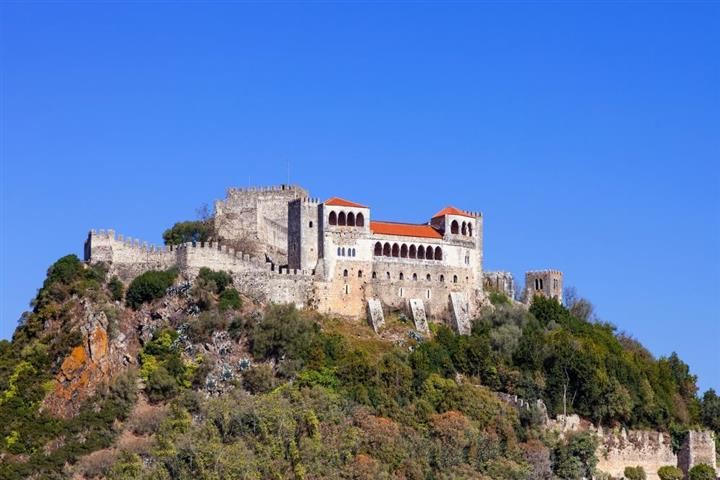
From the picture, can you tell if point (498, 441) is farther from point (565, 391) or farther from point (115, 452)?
point (115, 452)

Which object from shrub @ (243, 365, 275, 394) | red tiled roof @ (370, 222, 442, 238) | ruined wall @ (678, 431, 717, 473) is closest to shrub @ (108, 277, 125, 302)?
shrub @ (243, 365, 275, 394)

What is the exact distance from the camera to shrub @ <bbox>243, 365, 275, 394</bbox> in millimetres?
85375

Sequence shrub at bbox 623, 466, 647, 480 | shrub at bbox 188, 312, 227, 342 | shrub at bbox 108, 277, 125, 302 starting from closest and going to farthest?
1. shrub at bbox 188, 312, 227, 342
2. shrub at bbox 623, 466, 647, 480
3. shrub at bbox 108, 277, 125, 302

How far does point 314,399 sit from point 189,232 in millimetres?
22167

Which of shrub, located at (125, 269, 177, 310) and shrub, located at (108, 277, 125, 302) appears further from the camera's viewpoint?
shrub, located at (108, 277, 125, 302)

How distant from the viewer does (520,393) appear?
298 ft

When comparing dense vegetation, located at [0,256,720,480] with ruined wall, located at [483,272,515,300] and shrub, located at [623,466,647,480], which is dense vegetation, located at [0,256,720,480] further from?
ruined wall, located at [483,272,515,300]

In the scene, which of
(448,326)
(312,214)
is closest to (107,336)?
(312,214)

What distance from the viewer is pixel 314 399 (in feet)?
276

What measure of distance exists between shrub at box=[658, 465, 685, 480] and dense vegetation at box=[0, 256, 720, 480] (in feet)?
0.26

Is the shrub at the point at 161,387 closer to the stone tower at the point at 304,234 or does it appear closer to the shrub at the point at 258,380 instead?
the shrub at the point at 258,380

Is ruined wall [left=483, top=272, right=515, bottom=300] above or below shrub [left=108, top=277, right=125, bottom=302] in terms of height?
above

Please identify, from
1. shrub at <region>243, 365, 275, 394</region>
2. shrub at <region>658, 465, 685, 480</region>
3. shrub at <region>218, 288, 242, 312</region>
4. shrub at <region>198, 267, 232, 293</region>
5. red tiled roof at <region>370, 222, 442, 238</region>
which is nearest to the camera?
shrub at <region>243, 365, 275, 394</region>

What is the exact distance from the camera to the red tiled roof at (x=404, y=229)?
314 feet
